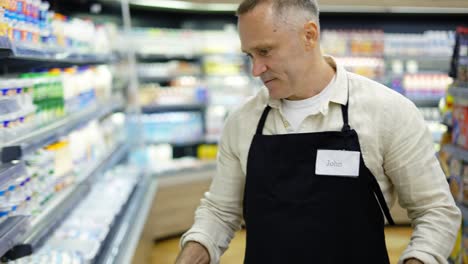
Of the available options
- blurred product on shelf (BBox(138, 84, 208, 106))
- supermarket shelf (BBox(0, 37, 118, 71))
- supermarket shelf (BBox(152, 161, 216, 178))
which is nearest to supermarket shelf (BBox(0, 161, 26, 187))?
supermarket shelf (BBox(0, 37, 118, 71))

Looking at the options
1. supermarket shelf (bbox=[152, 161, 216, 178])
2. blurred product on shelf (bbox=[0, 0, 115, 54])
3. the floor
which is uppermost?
blurred product on shelf (bbox=[0, 0, 115, 54])

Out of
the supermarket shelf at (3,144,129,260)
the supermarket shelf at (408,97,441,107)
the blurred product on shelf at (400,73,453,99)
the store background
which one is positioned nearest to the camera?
the supermarket shelf at (3,144,129,260)

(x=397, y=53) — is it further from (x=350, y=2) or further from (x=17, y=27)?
(x=17, y=27)

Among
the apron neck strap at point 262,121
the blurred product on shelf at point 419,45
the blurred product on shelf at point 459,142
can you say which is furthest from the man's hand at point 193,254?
the blurred product on shelf at point 419,45

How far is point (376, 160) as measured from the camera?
1.77 metres

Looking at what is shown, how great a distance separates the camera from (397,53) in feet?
20.9

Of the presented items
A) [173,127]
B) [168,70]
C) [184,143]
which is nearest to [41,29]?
[168,70]

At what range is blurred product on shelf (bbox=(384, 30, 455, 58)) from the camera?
250 inches

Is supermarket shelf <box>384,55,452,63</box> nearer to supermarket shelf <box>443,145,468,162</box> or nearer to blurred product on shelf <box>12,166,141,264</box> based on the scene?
supermarket shelf <box>443,145,468,162</box>

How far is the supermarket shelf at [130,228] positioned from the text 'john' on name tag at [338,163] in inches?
56.2

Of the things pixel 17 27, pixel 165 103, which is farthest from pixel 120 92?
pixel 17 27

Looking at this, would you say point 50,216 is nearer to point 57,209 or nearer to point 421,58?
point 57,209

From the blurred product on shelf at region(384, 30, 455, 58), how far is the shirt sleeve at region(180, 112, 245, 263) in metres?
4.84

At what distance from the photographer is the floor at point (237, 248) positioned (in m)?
4.65
